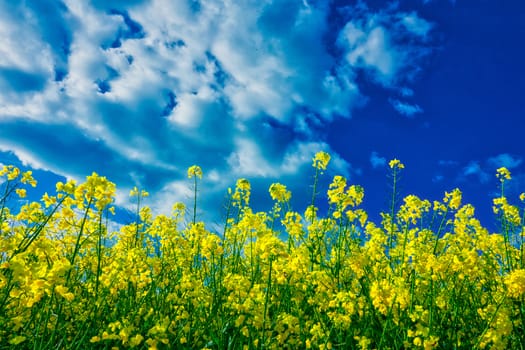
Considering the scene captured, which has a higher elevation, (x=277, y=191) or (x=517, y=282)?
(x=277, y=191)

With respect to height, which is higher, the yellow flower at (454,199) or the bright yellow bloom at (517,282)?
the yellow flower at (454,199)

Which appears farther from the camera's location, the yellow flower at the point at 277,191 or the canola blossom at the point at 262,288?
the yellow flower at the point at 277,191

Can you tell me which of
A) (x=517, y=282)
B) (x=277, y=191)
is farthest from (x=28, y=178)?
(x=517, y=282)

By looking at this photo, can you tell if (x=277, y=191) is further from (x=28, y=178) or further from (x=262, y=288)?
(x=28, y=178)

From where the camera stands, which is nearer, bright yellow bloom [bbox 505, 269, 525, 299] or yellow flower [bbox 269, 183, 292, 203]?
bright yellow bloom [bbox 505, 269, 525, 299]

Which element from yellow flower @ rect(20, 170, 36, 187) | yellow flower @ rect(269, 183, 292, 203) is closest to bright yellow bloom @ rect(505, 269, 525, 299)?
yellow flower @ rect(269, 183, 292, 203)

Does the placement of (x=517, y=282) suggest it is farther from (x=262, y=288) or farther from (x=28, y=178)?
(x=28, y=178)

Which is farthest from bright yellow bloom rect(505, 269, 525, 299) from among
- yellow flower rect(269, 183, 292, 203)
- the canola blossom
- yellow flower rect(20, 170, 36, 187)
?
yellow flower rect(20, 170, 36, 187)

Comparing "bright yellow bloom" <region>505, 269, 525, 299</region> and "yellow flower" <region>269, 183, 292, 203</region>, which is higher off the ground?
"yellow flower" <region>269, 183, 292, 203</region>

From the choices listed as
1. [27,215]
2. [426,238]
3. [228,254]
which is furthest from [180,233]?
[426,238]

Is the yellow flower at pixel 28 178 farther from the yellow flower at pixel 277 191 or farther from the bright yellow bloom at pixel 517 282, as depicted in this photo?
the bright yellow bloom at pixel 517 282

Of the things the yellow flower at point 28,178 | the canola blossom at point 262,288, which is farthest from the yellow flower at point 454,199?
the yellow flower at point 28,178

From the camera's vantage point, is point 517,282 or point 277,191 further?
point 277,191

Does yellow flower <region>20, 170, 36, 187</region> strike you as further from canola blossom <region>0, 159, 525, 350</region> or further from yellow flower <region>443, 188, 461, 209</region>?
yellow flower <region>443, 188, 461, 209</region>
